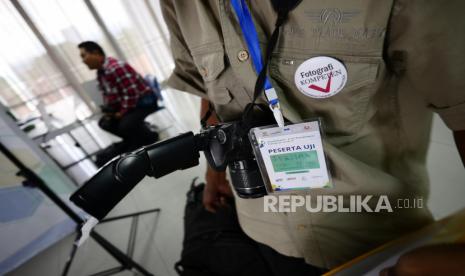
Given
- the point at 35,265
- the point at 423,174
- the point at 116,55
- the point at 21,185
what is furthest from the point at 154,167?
the point at 116,55

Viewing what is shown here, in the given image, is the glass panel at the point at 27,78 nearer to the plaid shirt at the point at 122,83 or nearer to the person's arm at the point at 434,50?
the plaid shirt at the point at 122,83

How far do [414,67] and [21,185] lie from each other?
3.07ft

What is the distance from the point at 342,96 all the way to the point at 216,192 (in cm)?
64

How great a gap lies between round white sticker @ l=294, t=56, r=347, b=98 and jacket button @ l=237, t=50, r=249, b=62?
11 cm

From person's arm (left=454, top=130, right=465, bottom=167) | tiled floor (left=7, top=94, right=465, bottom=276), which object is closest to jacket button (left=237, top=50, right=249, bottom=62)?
tiled floor (left=7, top=94, right=465, bottom=276)

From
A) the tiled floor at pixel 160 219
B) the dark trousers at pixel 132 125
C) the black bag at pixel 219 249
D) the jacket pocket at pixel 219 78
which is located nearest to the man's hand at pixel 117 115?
the dark trousers at pixel 132 125

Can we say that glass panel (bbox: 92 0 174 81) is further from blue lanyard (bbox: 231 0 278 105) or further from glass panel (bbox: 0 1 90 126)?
blue lanyard (bbox: 231 0 278 105)

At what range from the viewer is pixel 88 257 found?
0.46 metres

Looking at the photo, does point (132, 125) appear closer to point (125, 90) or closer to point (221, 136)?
point (125, 90)

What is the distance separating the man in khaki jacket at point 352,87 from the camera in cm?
33

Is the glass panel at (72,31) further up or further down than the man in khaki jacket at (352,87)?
further up

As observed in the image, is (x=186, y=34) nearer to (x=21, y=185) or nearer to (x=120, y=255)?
(x=21, y=185)

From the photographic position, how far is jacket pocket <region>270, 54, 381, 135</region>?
370mm

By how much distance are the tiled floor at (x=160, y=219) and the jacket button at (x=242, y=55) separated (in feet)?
1.05
